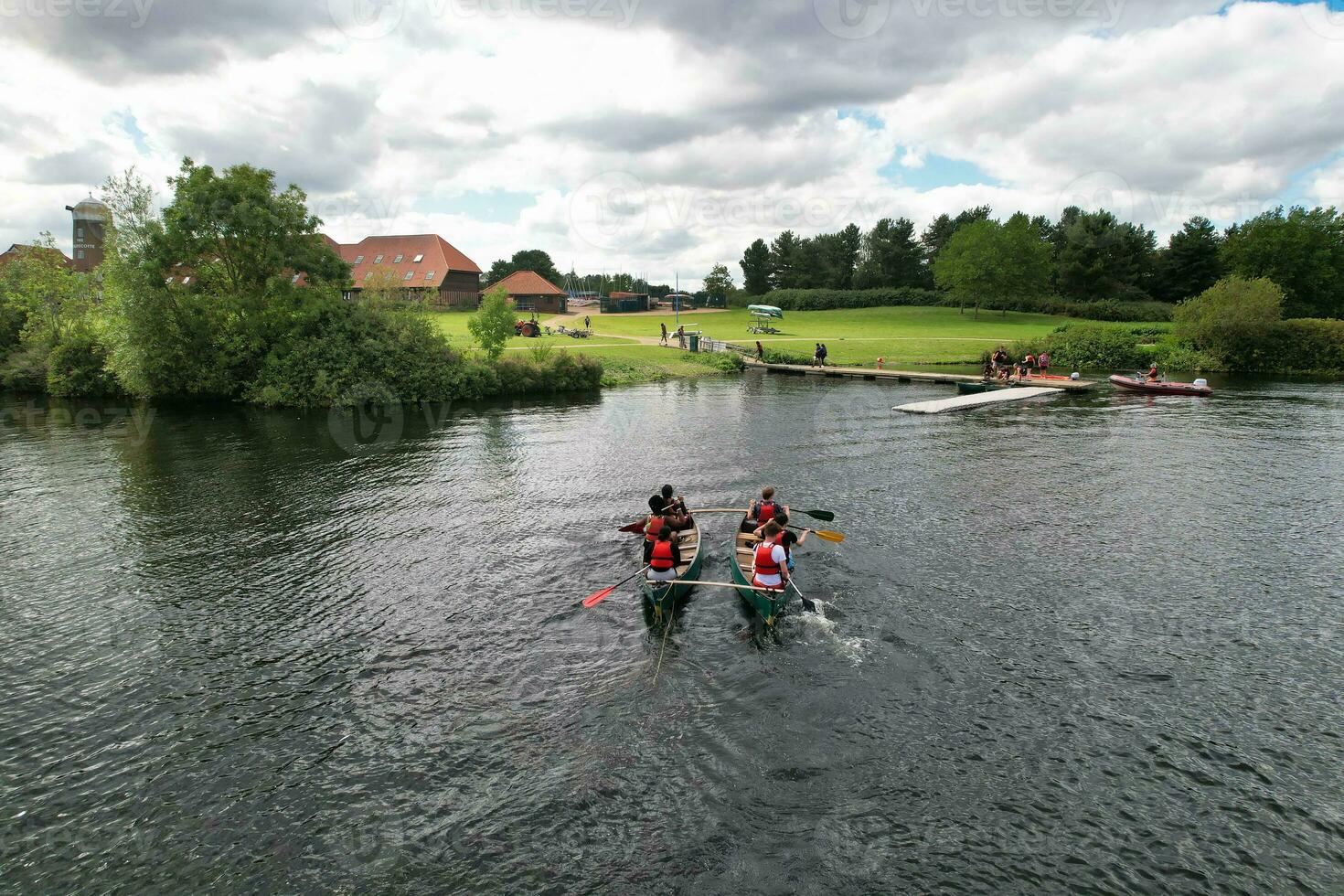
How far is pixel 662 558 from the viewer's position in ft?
52.8

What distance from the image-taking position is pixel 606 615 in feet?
53.4

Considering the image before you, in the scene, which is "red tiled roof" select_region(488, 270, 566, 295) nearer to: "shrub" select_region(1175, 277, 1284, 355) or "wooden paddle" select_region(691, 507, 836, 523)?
"shrub" select_region(1175, 277, 1284, 355)

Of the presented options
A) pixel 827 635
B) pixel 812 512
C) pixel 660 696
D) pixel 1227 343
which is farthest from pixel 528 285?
pixel 660 696

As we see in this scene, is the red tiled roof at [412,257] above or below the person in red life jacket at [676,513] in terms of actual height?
above

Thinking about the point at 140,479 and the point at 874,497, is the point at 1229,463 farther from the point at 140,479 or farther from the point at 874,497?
the point at 140,479

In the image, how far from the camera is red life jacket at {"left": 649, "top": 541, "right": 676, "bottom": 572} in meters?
16.1

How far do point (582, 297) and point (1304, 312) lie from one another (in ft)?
406

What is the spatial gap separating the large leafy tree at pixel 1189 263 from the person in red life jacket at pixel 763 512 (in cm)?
12152

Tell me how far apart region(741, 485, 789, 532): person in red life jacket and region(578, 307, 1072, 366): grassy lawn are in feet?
165

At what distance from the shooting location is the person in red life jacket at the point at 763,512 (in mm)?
18688

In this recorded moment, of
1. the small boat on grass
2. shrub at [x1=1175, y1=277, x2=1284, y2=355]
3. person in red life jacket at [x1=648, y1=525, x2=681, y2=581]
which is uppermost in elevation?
shrub at [x1=1175, y1=277, x2=1284, y2=355]

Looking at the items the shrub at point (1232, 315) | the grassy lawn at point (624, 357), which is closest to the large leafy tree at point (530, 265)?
the grassy lawn at point (624, 357)

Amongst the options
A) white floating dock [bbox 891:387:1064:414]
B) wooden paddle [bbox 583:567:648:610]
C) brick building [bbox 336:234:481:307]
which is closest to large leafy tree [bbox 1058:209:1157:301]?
white floating dock [bbox 891:387:1064:414]

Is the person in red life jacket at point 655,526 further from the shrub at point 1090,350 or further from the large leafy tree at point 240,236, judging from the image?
the shrub at point 1090,350
